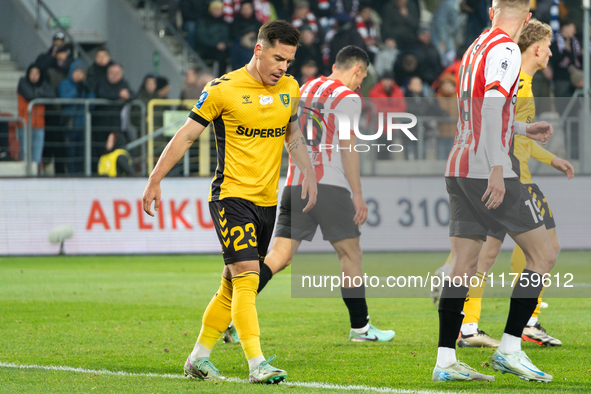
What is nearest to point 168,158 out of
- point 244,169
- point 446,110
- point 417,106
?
point 244,169

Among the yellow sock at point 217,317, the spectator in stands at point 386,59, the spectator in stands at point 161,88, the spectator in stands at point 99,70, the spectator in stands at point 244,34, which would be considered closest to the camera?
the yellow sock at point 217,317

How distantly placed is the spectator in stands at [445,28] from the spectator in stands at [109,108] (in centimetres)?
759

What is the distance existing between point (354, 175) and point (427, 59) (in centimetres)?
1184

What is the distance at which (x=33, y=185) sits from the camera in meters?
13.7

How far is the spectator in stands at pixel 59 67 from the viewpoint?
15422 millimetres

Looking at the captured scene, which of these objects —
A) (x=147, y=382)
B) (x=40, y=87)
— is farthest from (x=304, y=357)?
(x=40, y=87)

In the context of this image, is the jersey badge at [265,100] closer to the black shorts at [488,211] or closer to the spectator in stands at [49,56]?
the black shorts at [488,211]

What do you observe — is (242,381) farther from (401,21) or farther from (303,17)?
(401,21)

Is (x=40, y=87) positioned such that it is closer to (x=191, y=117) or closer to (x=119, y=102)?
(x=119, y=102)

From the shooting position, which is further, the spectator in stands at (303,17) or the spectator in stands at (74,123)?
the spectator in stands at (303,17)

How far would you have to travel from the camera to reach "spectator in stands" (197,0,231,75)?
1786 centimetres

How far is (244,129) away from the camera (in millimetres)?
4844

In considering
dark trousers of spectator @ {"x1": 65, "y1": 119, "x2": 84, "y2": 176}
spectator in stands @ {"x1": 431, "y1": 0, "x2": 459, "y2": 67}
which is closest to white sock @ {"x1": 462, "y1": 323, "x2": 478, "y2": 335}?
dark trousers of spectator @ {"x1": 65, "y1": 119, "x2": 84, "y2": 176}

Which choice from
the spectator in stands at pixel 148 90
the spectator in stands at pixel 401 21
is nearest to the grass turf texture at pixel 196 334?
the spectator in stands at pixel 148 90
